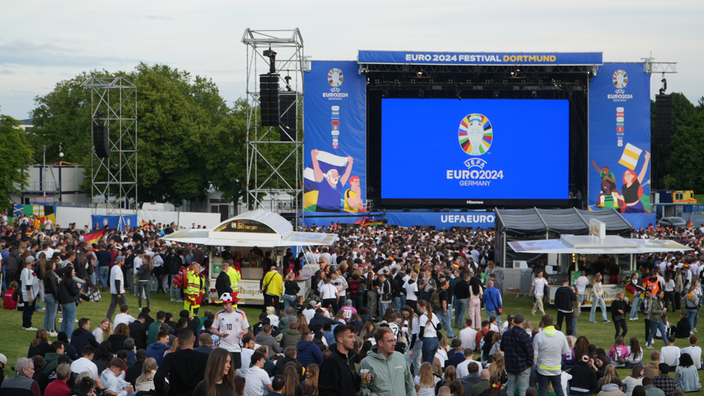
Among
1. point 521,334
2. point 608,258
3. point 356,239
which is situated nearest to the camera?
point 521,334

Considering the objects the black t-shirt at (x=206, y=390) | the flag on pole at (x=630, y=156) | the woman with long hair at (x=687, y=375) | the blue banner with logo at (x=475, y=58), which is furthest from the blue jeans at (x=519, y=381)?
the flag on pole at (x=630, y=156)

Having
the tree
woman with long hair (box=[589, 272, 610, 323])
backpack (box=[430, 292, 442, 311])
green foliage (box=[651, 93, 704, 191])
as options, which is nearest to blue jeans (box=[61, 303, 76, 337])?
backpack (box=[430, 292, 442, 311])

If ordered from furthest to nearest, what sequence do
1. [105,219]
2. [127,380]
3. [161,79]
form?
[161,79] < [105,219] < [127,380]

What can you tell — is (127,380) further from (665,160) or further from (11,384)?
(665,160)

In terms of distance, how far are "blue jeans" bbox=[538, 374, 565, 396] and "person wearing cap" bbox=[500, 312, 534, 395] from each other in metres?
0.29

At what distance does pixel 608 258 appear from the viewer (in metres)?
18.1

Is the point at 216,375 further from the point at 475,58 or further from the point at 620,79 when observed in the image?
the point at 620,79

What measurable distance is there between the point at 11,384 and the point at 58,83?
59.8m

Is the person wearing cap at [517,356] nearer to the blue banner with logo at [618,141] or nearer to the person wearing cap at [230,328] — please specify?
the person wearing cap at [230,328]

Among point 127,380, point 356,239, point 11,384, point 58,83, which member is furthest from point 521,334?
point 58,83

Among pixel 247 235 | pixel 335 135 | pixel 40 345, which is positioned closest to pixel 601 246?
pixel 247 235

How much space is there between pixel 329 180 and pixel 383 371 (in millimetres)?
29269

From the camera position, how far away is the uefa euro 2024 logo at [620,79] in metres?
36.0

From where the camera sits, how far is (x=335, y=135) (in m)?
35.2
